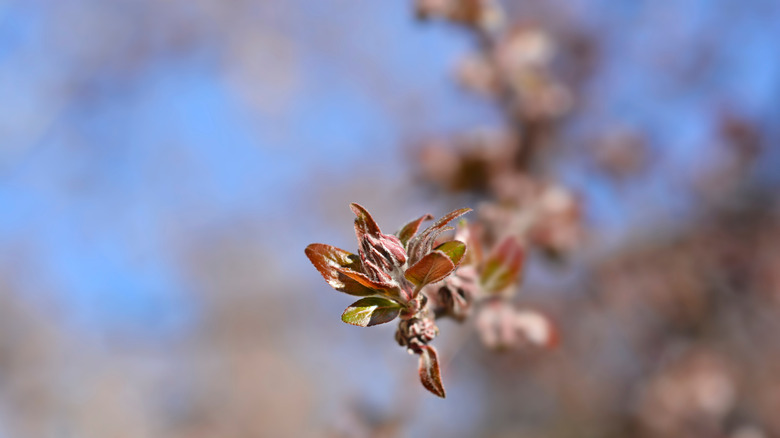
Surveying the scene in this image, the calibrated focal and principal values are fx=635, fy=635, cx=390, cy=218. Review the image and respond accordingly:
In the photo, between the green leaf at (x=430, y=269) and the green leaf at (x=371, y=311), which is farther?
the green leaf at (x=371, y=311)

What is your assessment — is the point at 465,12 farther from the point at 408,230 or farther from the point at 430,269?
the point at 430,269

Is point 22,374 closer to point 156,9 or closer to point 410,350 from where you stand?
point 156,9

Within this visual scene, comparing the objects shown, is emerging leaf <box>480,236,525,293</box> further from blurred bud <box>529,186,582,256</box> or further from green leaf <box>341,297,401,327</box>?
blurred bud <box>529,186,582,256</box>

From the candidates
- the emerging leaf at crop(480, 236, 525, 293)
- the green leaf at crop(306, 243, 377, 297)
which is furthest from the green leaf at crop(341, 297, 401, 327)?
the emerging leaf at crop(480, 236, 525, 293)

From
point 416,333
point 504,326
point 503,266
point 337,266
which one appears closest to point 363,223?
point 337,266

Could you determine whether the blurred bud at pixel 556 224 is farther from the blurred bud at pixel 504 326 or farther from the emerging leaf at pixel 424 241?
the emerging leaf at pixel 424 241

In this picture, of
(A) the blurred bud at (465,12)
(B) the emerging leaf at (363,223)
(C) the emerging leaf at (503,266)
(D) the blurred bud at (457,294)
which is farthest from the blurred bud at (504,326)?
(A) the blurred bud at (465,12)

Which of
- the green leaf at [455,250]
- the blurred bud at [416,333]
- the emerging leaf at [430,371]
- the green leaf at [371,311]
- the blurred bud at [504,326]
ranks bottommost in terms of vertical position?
the emerging leaf at [430,371]
